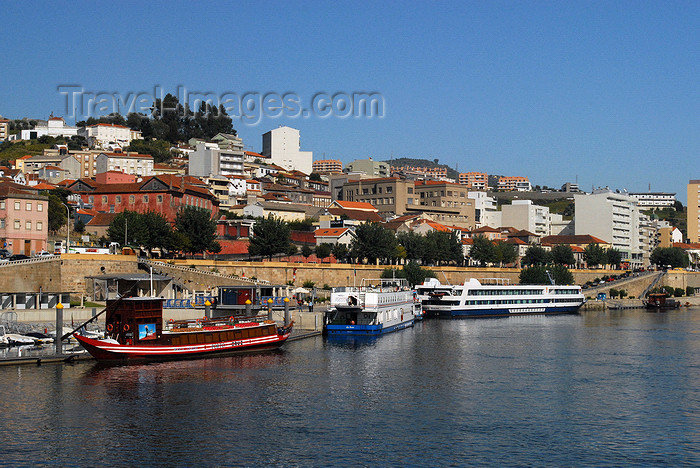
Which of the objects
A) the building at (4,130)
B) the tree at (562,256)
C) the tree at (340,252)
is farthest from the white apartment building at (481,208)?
the building at (4,130)

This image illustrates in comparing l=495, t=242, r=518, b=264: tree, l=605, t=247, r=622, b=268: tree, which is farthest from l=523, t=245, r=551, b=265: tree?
l=605, t=247, r=622, b=268: tree

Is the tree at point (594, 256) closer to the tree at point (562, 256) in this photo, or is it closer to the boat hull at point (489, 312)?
the tree at point (562, 256)

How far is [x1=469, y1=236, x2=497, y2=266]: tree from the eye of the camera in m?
121

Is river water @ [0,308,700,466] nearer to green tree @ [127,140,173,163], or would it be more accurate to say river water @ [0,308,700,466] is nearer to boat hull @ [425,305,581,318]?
boat hull @ [425,305,581,318]

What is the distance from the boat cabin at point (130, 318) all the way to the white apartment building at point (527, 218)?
137 metres

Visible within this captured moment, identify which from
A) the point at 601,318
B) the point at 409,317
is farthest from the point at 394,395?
the point at 601,318

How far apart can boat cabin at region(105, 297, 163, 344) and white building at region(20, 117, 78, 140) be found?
14419 centimetres

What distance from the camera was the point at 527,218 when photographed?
17462 centimetres

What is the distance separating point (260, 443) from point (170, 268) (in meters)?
47.3

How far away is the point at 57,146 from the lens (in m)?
161

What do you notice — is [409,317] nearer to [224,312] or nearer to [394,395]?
[224,312]

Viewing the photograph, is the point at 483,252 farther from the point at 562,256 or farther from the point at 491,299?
the point at 491,299

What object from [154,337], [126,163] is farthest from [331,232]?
[154,337]

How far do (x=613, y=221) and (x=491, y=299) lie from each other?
274ft
